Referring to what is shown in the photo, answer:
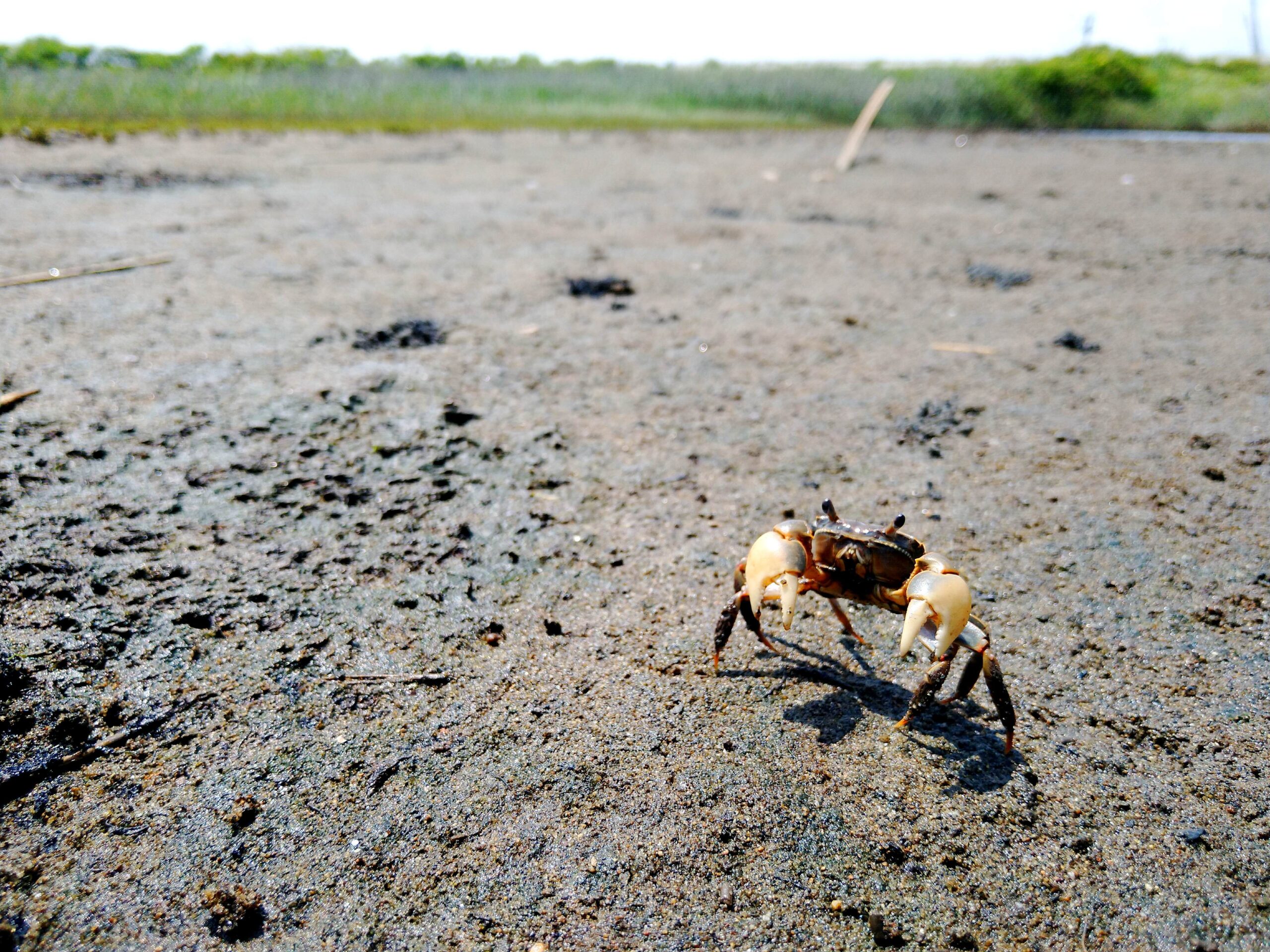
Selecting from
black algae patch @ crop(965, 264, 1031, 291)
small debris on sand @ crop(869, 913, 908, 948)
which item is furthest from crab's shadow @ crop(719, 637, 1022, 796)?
black algae patch @ crop(965, 264, 1031, 291)

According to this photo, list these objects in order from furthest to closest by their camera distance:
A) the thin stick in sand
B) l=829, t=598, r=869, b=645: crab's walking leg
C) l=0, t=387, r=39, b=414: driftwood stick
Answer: the thin stick in sand < l=0, t=387, r=39, b=414: driftwood stick < l=829, t=598, r=869, b=645: crab's walking leg

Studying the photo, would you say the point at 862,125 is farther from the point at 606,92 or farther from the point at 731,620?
the point at 731,620

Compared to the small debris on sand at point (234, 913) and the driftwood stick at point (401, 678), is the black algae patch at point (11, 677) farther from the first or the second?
the small debris on sand at point (234, 913)

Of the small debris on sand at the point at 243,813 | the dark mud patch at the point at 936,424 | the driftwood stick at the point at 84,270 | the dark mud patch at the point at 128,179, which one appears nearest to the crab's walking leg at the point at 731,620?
the small debris on sand at the point at 243,813

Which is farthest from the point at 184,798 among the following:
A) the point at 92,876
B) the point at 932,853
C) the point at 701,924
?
the point at 932,853

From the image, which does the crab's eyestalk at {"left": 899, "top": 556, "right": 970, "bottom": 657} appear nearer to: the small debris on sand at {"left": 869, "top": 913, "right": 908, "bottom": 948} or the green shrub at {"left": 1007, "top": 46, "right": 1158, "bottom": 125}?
A: the small debris on sand at {"left": 869, "top": 913, "right": 908, "bottom": 948}

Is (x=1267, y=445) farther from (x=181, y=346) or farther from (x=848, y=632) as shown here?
(x=181, y=346)
